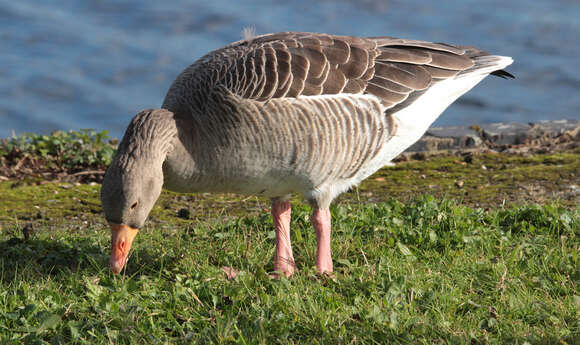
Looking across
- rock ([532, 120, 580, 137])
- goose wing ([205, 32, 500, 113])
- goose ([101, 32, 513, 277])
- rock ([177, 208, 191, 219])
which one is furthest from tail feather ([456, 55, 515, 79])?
rock ([532, 120, 580, 137])

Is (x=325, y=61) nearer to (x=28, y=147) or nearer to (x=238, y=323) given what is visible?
(x=238, y=323)

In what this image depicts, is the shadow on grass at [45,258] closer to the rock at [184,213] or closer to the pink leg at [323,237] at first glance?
the rock at [184,213]

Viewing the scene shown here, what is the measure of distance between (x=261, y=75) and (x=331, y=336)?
1879 millimetres

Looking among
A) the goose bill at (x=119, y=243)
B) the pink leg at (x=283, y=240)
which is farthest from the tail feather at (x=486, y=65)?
the goose bill at (x=119, y=243)

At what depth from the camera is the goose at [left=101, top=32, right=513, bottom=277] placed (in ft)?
15.1

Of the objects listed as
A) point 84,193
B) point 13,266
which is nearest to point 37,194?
point 84,193

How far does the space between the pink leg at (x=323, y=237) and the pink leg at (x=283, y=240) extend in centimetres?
22

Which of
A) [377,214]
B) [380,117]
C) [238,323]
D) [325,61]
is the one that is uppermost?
[325,61]

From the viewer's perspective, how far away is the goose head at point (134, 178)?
4.41 m

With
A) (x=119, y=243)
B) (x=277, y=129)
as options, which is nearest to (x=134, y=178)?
(x=119, y=243)

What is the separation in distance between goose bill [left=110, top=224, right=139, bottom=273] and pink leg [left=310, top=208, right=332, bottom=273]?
4.44 feet

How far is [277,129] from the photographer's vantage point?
4.66 m

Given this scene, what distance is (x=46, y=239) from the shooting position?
5.70 m

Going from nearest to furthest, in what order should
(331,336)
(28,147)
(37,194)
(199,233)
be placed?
(331,336) → (199,233) → (37,194) → (28,147)
